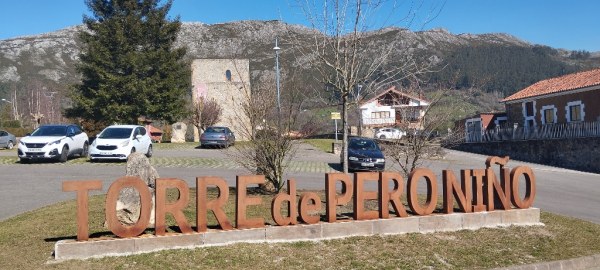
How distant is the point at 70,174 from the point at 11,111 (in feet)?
205

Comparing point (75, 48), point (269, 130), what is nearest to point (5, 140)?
point (269, 130)

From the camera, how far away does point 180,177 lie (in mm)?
17797

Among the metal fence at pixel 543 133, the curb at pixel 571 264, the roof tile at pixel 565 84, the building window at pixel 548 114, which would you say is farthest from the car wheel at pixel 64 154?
the building window at pixel 548 114

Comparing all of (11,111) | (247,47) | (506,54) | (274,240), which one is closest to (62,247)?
(274,240)

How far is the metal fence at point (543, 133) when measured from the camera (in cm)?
3531

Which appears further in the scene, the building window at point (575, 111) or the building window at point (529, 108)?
the building window at point (529, 108)

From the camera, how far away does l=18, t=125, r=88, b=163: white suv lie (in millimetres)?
20625

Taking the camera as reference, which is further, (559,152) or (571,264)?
(559,152)

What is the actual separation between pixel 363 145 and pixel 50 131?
13423 mm

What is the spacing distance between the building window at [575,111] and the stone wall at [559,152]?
13.1 ft

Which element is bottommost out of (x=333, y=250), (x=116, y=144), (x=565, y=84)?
(x=333, y=250)

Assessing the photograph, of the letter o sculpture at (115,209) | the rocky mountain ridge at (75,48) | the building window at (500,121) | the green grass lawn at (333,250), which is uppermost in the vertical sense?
the rocky mountain ridge at (75,48)

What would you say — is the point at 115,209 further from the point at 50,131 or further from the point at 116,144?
the point at 50,131

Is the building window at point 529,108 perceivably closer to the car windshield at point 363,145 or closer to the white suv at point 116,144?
the car windshield at point 363,145
